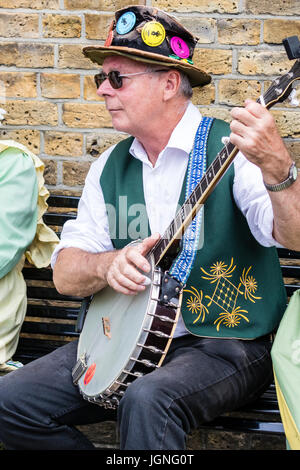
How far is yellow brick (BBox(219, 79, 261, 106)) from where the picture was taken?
2871 millimetres

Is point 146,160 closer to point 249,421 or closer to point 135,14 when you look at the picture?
point 135,14

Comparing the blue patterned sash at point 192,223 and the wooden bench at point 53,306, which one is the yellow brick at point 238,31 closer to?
the blue patterned sash at point 192,223

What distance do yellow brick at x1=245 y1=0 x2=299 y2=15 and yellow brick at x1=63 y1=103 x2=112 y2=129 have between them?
2.47 ft

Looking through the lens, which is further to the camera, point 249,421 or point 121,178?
point 121,178

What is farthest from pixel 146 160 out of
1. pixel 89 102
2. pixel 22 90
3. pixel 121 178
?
pixel 22 90

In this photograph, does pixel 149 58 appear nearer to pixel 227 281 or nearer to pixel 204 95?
pixel 204 95

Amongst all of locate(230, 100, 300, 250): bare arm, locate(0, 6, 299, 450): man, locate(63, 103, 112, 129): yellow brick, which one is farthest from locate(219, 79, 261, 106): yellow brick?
locate(230, 100, 300, 250): bare arm

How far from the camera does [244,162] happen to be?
7.12 ft

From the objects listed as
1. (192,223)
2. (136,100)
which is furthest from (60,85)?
(192,223)

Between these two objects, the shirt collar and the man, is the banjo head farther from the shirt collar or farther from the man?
the shirt collar

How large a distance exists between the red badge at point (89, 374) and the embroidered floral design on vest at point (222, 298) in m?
0.35

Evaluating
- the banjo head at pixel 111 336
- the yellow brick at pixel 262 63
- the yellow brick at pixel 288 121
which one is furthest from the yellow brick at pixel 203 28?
the banjo head at pixel 111 336

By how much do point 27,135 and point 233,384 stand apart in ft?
5.09

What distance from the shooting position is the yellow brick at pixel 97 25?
2.93m
